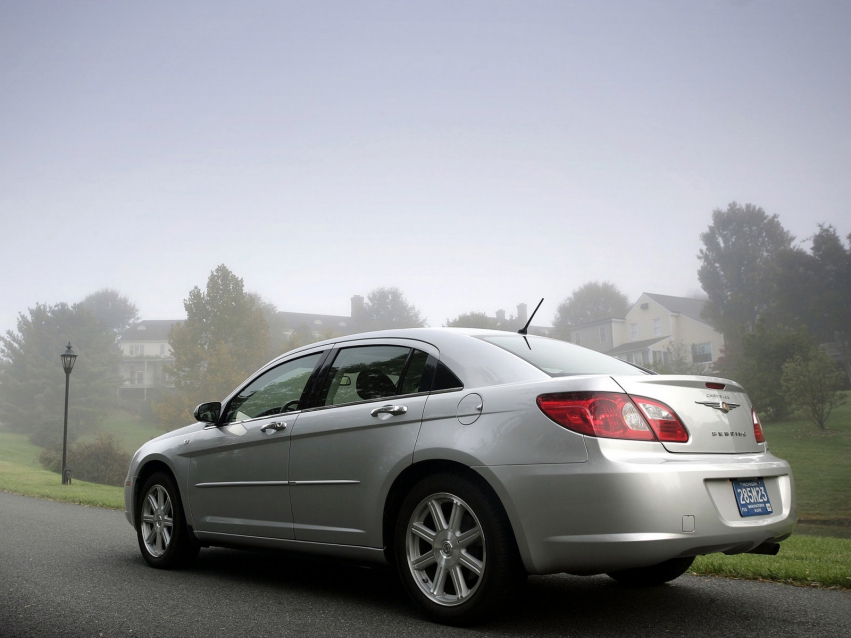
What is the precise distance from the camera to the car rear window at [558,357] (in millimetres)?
4496

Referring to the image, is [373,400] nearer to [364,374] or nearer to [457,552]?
[364,374]

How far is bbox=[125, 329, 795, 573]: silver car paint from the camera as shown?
3668 mm

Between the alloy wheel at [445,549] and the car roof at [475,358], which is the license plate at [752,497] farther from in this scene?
the alloy wheel at [445,549]

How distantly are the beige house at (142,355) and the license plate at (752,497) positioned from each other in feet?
308

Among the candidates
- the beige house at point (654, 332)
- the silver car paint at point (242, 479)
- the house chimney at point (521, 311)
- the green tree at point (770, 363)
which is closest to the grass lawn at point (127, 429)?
the beige house at point (654, 332)

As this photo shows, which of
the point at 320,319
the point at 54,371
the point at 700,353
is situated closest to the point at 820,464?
the point at 700,353

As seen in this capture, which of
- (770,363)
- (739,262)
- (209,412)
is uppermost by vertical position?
(739,262)

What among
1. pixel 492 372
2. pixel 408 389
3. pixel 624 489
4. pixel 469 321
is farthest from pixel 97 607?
pixel 469 321

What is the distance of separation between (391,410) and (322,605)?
1.39m

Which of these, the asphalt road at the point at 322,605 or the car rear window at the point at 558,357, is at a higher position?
the car rear window at the point at 558,357

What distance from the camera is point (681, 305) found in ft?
230

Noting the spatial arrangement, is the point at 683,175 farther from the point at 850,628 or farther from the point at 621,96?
the point at 850,628

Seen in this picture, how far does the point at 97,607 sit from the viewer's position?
4770 mm

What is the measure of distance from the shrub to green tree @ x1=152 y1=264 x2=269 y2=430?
1676 centimetres
